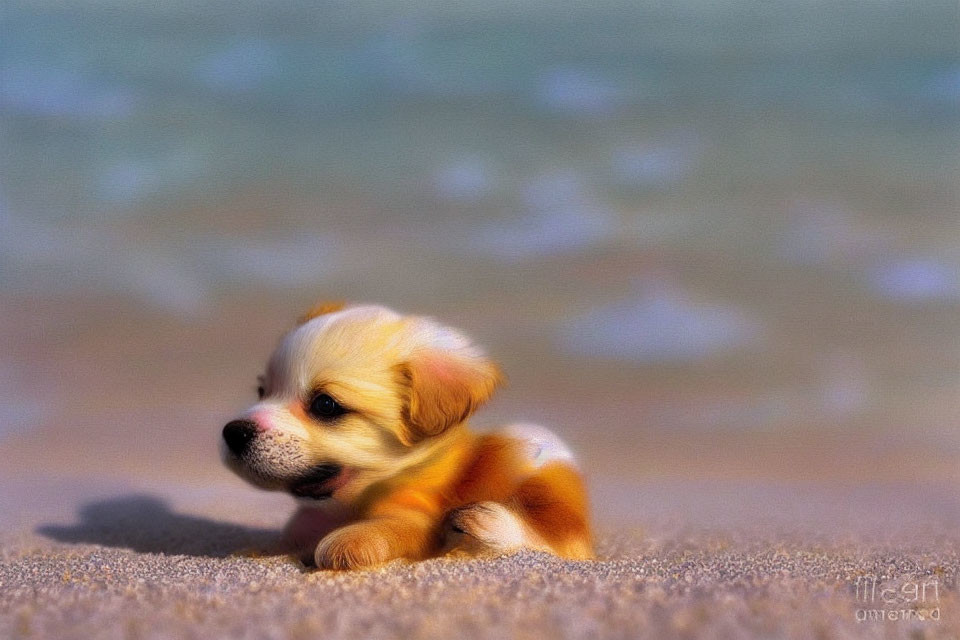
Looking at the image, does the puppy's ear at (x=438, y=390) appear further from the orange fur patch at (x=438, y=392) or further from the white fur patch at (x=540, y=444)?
the white fur patch at (x=540, y=444)

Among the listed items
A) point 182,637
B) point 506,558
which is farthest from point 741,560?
point 182,637

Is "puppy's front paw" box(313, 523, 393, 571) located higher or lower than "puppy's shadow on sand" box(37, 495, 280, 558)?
higher

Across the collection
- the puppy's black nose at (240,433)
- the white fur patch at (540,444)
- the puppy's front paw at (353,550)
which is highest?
the white fur patch at (540,444)

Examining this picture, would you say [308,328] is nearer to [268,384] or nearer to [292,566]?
[268,384]

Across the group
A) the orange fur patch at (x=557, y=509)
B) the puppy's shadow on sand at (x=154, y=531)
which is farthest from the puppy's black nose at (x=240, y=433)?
the orange fur patch at (x=557, y=509)

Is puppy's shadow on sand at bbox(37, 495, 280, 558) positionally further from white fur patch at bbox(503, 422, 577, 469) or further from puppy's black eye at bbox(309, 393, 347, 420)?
white fur patch at bbox(503, 422, 577, 469)

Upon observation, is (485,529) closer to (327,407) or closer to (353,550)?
(353,550)

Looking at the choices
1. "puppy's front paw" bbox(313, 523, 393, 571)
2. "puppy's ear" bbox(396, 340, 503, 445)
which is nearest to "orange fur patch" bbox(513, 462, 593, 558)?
"puppy's ear" bbox(396, 340, 503, 445)
